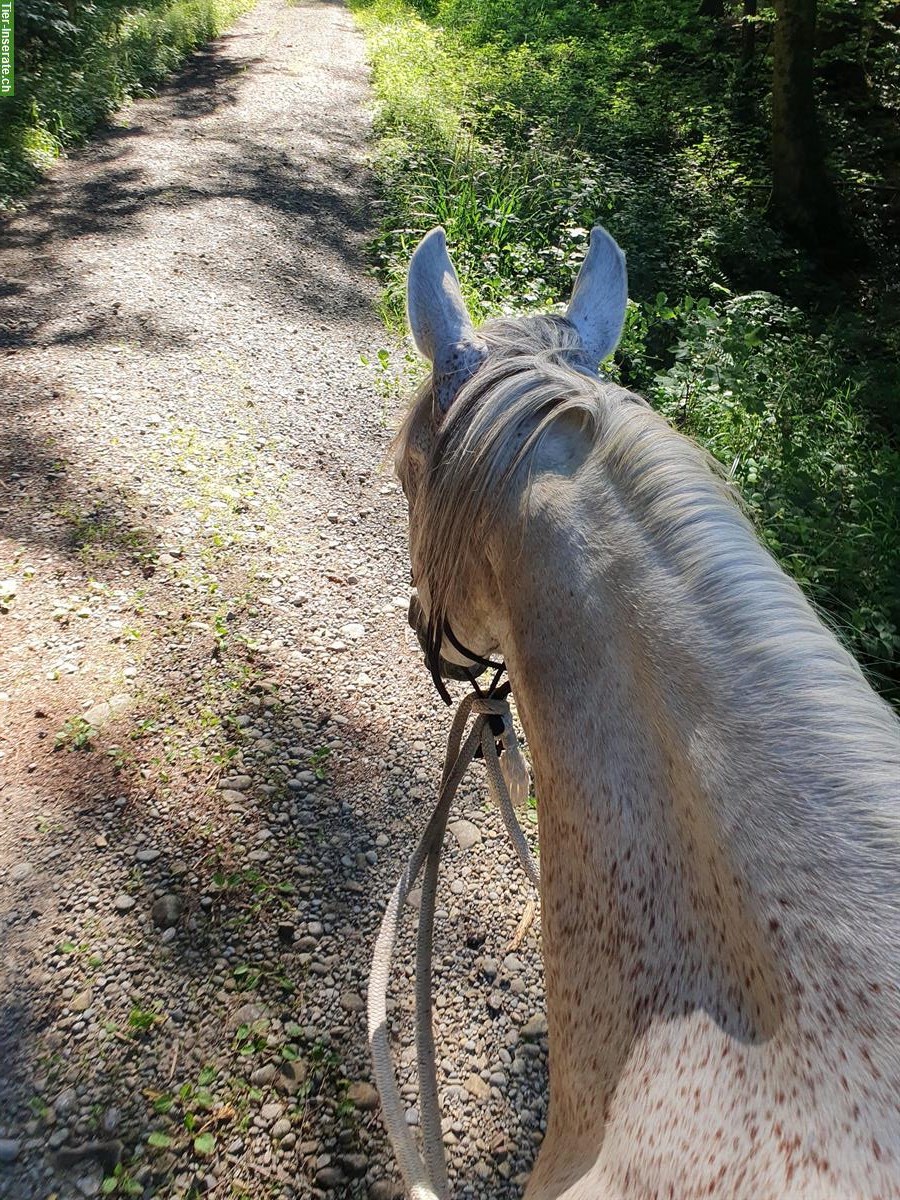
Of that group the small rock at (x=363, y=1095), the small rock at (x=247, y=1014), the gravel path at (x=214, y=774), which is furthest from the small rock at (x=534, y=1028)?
the small rock at (x=247, y=1014)

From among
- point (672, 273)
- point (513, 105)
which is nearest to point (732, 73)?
point (513, 105)

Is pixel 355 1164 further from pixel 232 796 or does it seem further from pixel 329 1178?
pixel 232 796

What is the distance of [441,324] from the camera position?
1702mm

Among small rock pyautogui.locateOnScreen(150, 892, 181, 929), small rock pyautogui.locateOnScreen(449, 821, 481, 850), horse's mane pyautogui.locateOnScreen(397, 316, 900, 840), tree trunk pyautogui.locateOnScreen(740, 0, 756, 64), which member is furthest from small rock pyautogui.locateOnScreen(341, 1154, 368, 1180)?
tree trunk pyautogui.locateOnScreen(740, 0, 756, 64)

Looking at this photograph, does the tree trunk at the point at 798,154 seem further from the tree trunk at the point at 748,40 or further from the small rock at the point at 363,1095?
the small rock at the point at 363,1095

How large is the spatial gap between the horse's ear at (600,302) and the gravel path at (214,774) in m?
0.60

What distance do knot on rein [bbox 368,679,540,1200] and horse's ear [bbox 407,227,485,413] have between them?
30.0 inches

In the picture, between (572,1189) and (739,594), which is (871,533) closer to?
(739,594)

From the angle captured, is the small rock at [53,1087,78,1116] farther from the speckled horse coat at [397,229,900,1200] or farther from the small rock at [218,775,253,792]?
the speckled horse coat at [397,229,900,1200]

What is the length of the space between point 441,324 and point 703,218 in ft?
23.9

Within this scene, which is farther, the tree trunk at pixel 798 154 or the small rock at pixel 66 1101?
the tree trunk at pixel 798 154

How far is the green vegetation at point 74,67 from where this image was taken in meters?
7.94

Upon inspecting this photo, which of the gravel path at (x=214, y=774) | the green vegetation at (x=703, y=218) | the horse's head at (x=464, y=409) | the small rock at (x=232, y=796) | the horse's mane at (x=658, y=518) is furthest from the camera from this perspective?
the green vegetation at (x=703, y=218)

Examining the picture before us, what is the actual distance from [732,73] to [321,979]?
12673mm
